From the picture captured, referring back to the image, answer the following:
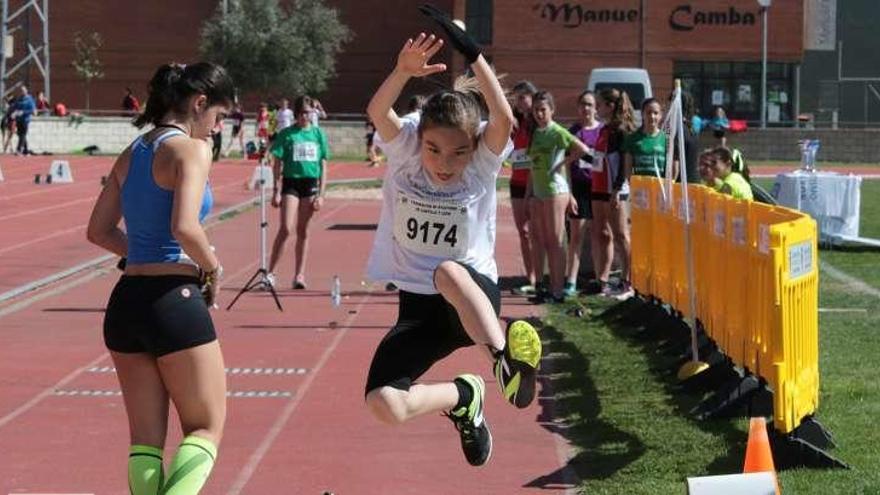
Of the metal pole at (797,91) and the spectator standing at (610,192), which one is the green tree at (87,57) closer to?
the metal pole at (797,91)

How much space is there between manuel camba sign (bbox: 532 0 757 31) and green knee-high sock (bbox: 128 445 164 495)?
6066cm

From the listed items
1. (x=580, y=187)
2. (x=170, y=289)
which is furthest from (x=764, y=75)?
(x=170, y=289)

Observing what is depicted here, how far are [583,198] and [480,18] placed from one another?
5096cm

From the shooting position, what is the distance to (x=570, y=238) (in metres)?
15.8

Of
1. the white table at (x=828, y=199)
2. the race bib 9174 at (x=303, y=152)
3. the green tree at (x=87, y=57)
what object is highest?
the green tree at (x=87, y=57)

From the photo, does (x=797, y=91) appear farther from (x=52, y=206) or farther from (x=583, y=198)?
(x=583, y=198)

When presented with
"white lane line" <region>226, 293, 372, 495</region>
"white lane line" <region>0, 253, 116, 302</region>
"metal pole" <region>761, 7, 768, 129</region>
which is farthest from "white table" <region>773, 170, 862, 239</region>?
"metal pole" <region>761, 7, 768, 129</region>

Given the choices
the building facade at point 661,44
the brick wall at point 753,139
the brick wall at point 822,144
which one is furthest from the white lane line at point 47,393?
the building facade at point 661,44

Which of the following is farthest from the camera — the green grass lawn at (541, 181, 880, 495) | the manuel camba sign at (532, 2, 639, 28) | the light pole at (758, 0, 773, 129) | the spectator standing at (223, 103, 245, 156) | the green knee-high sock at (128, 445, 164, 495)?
the manuel camba sign at (532, 2, 639, 28)

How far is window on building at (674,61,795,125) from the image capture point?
2484 inches

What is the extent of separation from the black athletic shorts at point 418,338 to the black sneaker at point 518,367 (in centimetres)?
14

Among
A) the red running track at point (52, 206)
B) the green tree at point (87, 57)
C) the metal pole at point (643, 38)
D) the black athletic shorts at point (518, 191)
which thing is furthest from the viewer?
the green tree at point (87, 57)

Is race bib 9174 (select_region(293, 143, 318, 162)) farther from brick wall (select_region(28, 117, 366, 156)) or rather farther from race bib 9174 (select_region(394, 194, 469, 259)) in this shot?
brick wall (select_region(28, 117, 366, 156))

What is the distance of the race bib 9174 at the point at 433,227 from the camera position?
648 cm
